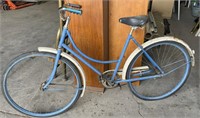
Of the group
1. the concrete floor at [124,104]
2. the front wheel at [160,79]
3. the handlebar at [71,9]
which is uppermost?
the handlebar at [71,9]

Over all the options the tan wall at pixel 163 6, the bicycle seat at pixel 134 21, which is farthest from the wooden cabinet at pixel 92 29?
the tan wall at pixel 163 6

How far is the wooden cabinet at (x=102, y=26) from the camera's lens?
6.03 ft

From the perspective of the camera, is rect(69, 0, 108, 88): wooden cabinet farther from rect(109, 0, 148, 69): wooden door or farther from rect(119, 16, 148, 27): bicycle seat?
rect(119, 16, 148, 27): bicycle seat

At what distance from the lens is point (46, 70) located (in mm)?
2596

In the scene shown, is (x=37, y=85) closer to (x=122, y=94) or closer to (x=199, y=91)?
(x=122, y=94)

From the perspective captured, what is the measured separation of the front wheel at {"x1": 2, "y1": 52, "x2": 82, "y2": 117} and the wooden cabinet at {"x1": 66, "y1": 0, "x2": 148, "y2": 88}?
310 mm

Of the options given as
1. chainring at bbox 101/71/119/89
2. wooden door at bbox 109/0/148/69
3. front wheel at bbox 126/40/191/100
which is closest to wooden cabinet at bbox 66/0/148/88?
wooden door at bbox 109/0/148/69

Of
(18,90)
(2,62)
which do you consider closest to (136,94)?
(18,90)

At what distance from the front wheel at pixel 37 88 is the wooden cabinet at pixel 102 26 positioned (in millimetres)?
310

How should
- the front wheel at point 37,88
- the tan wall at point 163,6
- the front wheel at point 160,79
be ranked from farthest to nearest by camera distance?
the tan wall at point 163,6
the front wheel at point 160,79
the front wheel at point 37,88

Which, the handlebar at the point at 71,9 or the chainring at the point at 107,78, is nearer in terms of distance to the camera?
the handlebar at the point at 71,9

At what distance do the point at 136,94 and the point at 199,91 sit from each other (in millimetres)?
697

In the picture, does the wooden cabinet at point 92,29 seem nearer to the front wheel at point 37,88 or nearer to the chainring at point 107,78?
the chainring at point 107,78

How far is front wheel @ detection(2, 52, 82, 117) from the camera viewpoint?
180cm
